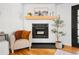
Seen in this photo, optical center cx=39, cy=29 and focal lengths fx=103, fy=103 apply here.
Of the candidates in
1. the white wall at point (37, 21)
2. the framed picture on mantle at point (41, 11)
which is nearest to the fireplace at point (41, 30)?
the white wall at point (37, 21)

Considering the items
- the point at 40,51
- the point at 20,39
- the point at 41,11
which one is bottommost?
the point at 40,51

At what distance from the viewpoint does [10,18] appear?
1241mm

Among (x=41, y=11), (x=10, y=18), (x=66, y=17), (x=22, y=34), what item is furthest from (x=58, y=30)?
(x=10, y=18)

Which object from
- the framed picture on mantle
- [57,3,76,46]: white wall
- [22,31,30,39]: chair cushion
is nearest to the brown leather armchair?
[22,31,30,39]: chair cushion

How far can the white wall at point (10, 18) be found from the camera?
1.19 m

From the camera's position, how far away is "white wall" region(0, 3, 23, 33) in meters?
1.19

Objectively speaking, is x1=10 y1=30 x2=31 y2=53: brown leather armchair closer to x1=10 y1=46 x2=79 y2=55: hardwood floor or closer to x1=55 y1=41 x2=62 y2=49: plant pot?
x1=10 y1=46 x2=79 y2=55: hardwood floor

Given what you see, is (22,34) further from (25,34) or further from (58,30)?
(58,30)

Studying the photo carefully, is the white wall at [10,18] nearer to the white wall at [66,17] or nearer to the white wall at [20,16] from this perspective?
the white wall at [20,16]

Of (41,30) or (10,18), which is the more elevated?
(10,18)

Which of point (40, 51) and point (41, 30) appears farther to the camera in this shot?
point (41, 30)
